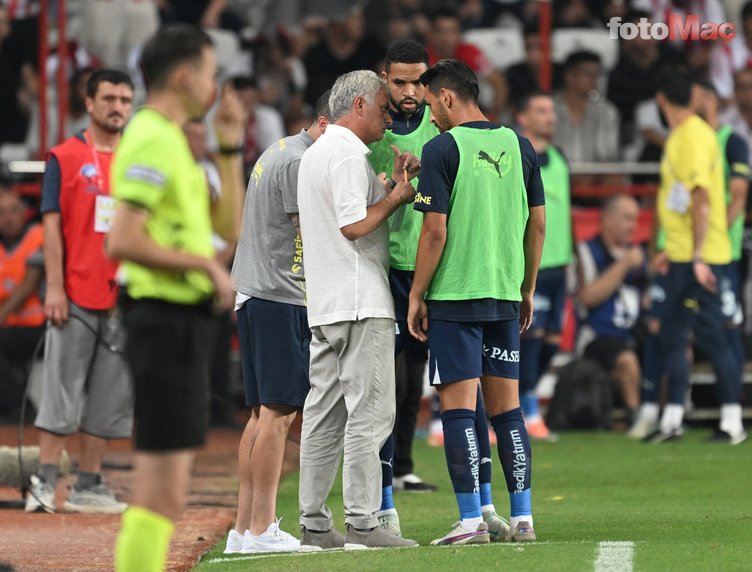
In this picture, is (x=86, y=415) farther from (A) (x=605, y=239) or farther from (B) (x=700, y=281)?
(A) (x=605, y=239)

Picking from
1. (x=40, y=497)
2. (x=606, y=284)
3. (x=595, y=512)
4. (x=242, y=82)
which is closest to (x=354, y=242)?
(x=595, y=512)

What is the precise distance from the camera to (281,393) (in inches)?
273

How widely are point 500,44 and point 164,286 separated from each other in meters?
12.5

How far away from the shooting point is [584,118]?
51.0ft

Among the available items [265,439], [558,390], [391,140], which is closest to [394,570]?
[265,439]

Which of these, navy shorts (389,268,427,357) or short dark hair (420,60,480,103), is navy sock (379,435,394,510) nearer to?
navy shorts (389,268,427,357)

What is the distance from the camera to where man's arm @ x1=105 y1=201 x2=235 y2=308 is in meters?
4.76

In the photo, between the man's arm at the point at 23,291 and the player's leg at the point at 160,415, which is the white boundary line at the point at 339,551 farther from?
the man's arm at the point at 23,291

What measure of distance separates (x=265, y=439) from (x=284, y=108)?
9.64m

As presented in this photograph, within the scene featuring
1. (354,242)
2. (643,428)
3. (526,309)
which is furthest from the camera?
(643,428)

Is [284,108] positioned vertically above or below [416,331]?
above

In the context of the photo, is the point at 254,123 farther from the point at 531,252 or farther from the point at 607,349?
the point at 531,252

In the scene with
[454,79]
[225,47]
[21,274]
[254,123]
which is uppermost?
[225,47]

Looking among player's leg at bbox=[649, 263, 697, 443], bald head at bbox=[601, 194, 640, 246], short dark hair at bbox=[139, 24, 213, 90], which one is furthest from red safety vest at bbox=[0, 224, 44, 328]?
short dark hair at bbox=[139, 24, 213, 90]
